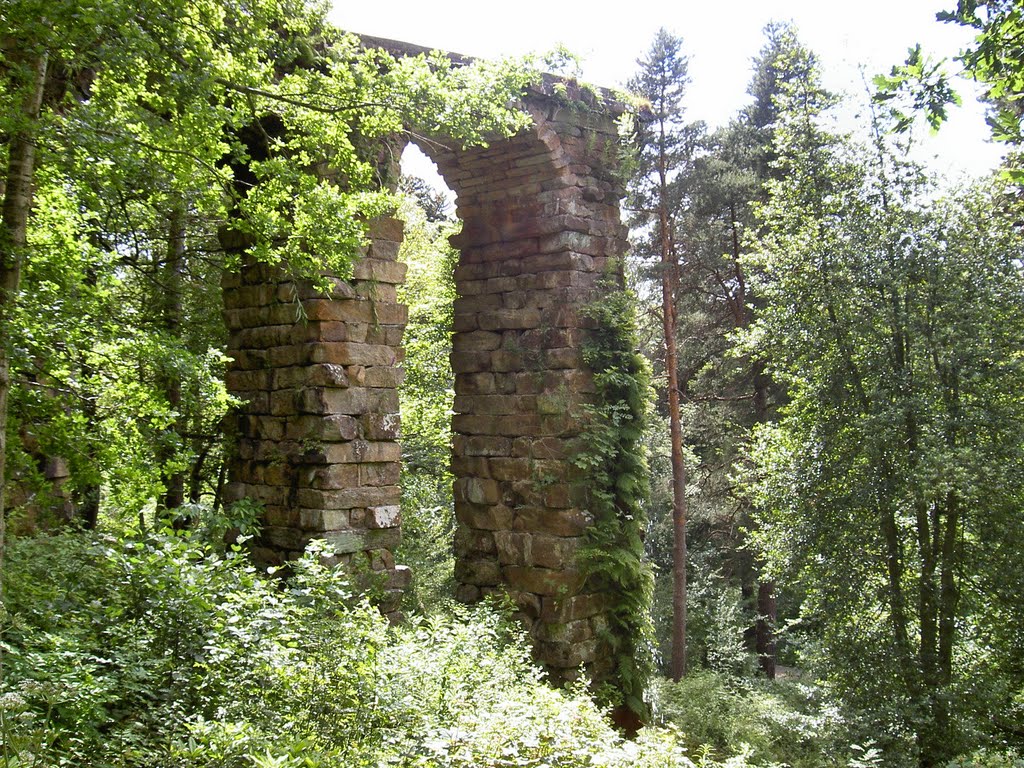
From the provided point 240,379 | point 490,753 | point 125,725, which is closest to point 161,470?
point 125,725

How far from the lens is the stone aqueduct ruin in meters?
6.44

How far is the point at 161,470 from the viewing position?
14.3 feet

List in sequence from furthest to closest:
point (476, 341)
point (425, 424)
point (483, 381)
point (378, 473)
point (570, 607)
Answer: point (425, 424) → point (476, 341) → point (483, 381) → point (570, 607) → point (378, 473)

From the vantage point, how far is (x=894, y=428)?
8.85 metres

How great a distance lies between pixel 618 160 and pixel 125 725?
6853 millimetres

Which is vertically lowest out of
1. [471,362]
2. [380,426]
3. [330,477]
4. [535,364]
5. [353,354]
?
[330,477]

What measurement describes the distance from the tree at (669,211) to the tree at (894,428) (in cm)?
373

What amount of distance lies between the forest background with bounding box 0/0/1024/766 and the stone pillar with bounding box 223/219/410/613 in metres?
0.41

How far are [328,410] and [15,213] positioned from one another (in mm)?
3154

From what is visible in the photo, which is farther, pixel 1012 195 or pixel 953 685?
pixel 1012 195

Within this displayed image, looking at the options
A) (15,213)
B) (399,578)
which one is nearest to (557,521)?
(399,578)

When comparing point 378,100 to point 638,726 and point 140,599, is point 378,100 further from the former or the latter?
point 638,726

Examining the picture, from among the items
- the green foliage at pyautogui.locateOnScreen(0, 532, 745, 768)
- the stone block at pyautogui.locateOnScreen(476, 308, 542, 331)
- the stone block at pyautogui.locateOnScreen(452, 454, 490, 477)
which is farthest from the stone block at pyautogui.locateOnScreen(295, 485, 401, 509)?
the stone block at pyautogui.locateOnScreen(476, 308, 542, 331)

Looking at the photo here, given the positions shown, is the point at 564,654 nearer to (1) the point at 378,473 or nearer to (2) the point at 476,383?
(1) the point at 378,473
